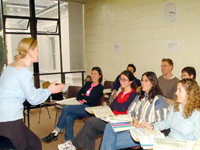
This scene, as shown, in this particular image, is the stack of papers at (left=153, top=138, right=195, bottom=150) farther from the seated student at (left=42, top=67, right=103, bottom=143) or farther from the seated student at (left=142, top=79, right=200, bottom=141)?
the seated student at (left=42, top=67, right=103, bottom=143)

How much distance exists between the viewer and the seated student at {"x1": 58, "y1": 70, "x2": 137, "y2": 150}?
249cm

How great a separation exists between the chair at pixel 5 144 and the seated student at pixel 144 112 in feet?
3.17

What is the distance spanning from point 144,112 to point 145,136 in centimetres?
54

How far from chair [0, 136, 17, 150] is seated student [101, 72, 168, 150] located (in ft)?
3.17

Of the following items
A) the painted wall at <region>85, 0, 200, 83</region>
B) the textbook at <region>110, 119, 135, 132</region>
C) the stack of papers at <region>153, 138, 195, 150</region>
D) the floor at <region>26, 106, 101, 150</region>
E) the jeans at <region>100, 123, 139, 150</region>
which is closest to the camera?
the stack of papers at <region>153, 138, 195, 150</region>

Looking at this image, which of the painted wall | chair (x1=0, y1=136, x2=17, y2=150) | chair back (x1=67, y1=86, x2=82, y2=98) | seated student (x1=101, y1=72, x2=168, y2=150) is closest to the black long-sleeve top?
chair back (x1=67, y1=86, x2=82, y2=98)

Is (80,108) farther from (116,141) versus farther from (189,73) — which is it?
(189,73)

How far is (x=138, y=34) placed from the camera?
414 cm

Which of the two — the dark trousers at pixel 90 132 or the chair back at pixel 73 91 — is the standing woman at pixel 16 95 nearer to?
the dark trousers at pixel 90 132

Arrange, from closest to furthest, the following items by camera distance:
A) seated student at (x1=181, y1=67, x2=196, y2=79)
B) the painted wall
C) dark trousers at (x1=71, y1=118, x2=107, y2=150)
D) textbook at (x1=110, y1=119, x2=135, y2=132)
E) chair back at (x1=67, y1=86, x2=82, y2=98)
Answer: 1. textbook at (x1=110, y1=119, x2=135, y2=132)
2. dark trousers at (x1=71, y1=118, x2=107, y2=150)
3. seated student at (x1=181, y1=67, x2=196, y2=79)
4. the painted wall
5. chair back at (x1=67, y1=86, x2=82, y2=98)

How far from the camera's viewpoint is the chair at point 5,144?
1.67m

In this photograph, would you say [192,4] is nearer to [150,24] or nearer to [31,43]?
[150,24]

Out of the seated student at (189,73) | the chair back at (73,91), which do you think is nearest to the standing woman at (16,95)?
the chair back at (73,91)

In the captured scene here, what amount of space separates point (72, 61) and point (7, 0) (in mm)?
2331
